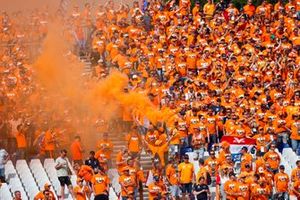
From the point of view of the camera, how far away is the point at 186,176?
28484mm

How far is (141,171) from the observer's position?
29047 mm

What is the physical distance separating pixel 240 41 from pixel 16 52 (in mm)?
7248

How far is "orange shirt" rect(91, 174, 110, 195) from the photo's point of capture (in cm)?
2816

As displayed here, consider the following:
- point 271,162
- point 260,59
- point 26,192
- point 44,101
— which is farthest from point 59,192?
point 260,59

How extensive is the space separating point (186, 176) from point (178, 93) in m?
4.16

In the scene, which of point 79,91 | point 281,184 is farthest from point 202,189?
point 79,91

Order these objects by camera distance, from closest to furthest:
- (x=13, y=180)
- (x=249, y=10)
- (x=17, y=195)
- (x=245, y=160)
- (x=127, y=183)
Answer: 1. (x=17, y=195)
2. (x=127, y=183)
3. (x=245, y=160)
4. (x=13, y=180)
5. (x=249, y=10)

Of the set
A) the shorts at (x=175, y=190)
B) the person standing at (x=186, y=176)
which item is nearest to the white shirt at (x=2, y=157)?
the shorts at (x=175, y=190)

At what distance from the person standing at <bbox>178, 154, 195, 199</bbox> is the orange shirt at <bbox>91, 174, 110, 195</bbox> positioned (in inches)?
73.2

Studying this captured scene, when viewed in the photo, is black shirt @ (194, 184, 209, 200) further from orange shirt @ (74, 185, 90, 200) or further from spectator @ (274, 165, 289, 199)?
orange shirt @ (74, 185, 90, 200)

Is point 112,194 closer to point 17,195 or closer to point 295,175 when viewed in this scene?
point 17,195

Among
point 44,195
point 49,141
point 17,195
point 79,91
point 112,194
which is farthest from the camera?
point 79,91

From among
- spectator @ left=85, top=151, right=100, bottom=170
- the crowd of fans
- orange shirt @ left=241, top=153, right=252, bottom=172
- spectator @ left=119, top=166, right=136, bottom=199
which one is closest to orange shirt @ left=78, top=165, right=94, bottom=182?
the crowd of fans

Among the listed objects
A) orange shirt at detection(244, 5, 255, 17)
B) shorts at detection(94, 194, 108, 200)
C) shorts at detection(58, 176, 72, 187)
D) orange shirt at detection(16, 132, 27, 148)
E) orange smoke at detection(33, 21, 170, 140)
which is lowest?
shorts at detection(94, 194, 108, 200)
